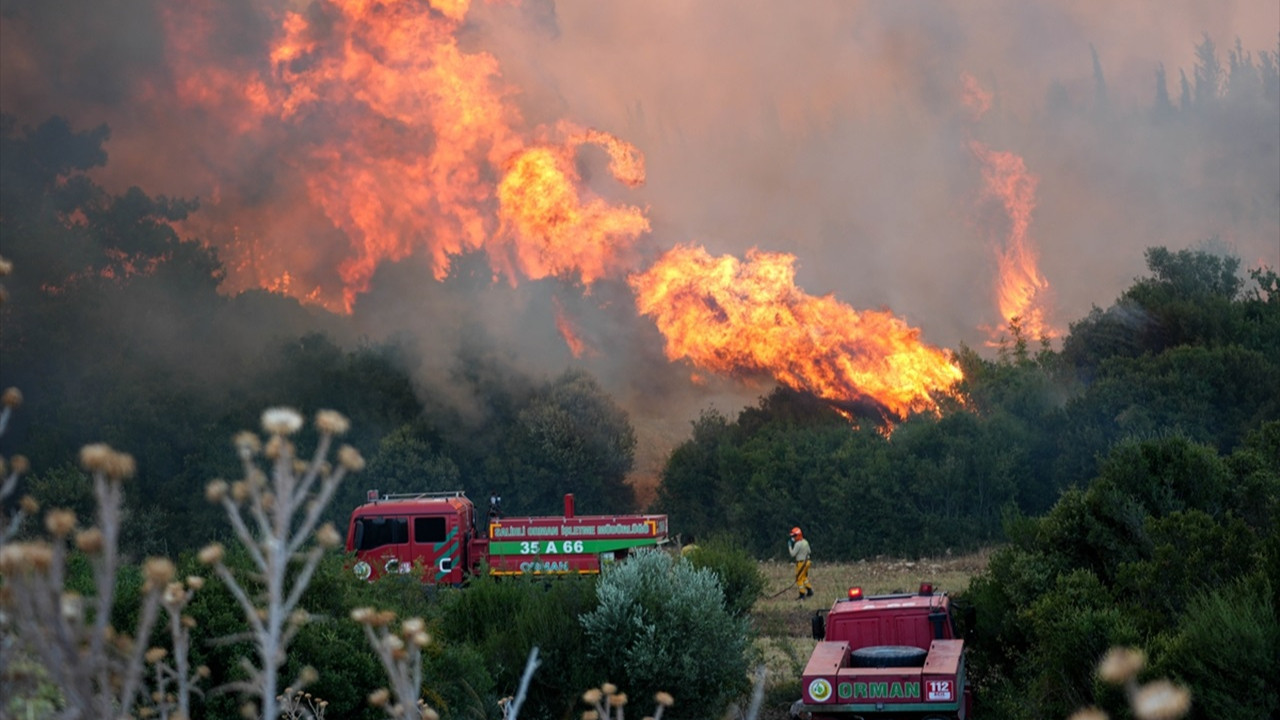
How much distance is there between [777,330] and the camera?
47156 millimetres

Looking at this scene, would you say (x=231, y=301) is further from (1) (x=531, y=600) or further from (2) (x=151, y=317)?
(1) (x=531, y=600)

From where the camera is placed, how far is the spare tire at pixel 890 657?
46.9 feet

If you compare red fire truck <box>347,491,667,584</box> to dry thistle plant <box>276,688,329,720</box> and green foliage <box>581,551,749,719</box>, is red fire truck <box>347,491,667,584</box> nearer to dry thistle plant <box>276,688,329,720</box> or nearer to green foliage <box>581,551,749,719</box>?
green foliage <box>581,551,749,719</box>

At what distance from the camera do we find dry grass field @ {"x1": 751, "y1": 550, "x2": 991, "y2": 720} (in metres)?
19.1

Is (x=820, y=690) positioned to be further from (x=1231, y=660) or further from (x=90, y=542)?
(x=90, y=542)

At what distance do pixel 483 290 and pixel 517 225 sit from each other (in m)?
4.02

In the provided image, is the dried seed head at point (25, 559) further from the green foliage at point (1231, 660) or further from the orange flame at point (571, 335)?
the orange flame at point (571, 335)

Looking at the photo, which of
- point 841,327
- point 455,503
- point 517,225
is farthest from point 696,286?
point 455,503

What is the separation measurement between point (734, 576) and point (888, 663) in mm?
6334

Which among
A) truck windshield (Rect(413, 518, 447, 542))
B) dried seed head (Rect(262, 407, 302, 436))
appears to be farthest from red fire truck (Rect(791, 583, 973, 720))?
truck windshield (Rect(413, 518, 447, 542))

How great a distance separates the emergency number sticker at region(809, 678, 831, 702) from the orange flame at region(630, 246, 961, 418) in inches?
1322

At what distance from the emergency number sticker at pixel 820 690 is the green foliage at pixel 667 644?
2441 mm

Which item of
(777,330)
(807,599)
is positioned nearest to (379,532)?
(807,599)

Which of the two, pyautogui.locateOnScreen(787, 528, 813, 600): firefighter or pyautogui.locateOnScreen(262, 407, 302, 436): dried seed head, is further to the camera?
pyautogui.locateOnScreen(787, 528, 813, 600): firefighter
